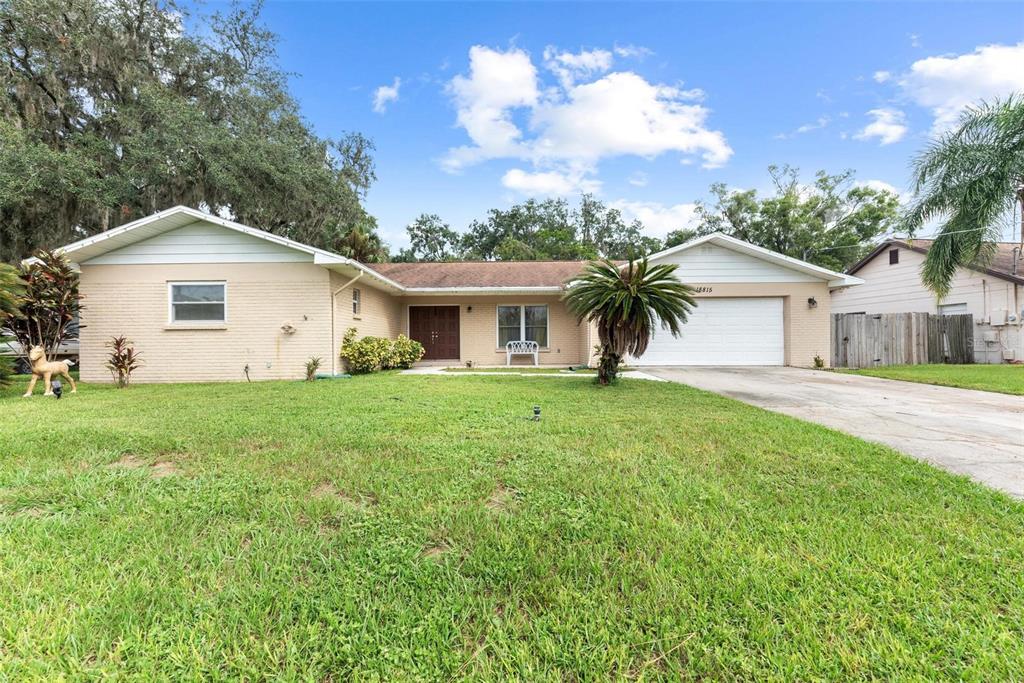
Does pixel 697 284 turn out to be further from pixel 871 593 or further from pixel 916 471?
pixel 871 593

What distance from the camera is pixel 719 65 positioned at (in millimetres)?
12750

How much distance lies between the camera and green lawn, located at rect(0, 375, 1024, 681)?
63.7 inches

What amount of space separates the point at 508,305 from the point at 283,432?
9.98m

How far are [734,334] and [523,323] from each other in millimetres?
6419

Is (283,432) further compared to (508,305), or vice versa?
(508,305)

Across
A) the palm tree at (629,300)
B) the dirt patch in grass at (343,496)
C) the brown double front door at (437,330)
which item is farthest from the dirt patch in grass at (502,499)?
the brown double front door at (437,330)

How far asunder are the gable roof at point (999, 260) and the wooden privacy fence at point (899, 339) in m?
1.50

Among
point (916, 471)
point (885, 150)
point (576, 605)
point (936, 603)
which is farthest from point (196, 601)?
point (885, 150)

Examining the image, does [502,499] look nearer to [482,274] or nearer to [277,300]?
[277,300]

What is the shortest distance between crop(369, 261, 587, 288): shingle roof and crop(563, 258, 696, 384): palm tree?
5.28 m

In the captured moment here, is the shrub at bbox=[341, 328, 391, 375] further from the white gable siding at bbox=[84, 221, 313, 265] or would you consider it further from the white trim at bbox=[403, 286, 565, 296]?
the white trim at bbox=[403, 286, 565, 296]

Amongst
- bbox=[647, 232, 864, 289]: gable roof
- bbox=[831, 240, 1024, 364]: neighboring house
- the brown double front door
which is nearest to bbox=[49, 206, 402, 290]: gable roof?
the brown double front door

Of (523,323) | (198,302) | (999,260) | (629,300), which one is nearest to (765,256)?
(523,323)

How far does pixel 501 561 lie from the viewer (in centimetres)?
220
